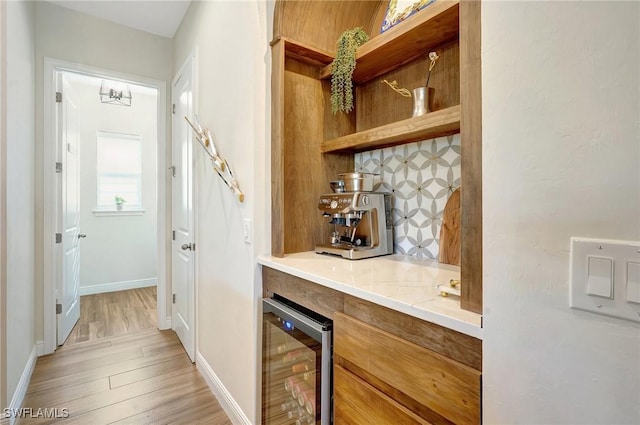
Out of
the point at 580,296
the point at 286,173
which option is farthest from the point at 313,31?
the point at 580,296

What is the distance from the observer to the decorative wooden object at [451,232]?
135 centimetres

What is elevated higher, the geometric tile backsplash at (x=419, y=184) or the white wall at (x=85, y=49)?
the white wall at (x=85, y=49)

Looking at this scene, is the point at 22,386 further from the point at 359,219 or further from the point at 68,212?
the point at 359,219

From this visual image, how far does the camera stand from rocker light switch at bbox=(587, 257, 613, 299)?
53 cm

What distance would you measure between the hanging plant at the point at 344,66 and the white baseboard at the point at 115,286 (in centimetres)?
Result: 363

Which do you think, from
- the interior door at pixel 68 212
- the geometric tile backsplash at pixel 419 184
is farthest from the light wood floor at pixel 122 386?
the geometric tile backsplash at pixel 419 184

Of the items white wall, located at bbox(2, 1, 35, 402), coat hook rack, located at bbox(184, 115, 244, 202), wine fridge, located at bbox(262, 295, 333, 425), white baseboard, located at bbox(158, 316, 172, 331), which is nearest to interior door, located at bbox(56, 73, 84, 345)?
white wall, located at bbox(2, 1, 35, 402)

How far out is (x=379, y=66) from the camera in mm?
1595

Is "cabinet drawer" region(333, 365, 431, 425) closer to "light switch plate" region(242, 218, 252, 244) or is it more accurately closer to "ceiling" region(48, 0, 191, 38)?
"light switch plate" region(242, 218, 252, 244)

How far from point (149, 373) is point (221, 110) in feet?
6.26

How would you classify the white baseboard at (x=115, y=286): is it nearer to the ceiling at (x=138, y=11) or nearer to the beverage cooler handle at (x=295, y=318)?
the ceiling at (x=138, y=11)

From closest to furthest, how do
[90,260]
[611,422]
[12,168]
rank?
[611,422] < [12,168] < [90,260]

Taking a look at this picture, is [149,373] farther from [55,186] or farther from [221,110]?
[221,110]

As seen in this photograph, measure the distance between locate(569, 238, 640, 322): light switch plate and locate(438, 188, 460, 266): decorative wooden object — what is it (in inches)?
31.0
